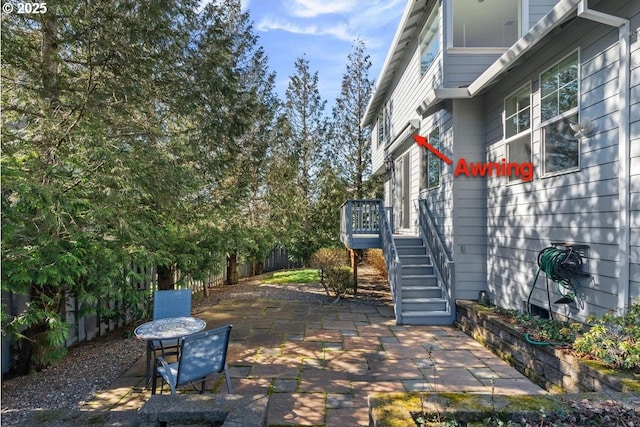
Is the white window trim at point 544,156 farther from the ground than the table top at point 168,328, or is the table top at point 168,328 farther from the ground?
the white window trim at point 544,156

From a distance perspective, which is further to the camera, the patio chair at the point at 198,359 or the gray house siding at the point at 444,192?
the gray house siding at the point at 444,192

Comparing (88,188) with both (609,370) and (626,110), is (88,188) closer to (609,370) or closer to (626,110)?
(609,370)

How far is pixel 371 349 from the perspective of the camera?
5027 millimetres

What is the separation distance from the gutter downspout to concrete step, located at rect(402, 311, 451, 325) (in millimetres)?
3027

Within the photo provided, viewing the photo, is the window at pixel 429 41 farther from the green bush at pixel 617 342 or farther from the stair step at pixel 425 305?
the green bush at pixel 617 342

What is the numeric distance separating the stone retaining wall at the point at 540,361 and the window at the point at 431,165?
2694 millimetres

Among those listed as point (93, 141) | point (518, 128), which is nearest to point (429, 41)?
point (518, 128)

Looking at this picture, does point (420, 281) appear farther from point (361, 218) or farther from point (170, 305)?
point (170, 305)

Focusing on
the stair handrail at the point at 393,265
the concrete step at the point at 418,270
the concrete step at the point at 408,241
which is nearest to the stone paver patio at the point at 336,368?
the stair handrail at the point at 393,265

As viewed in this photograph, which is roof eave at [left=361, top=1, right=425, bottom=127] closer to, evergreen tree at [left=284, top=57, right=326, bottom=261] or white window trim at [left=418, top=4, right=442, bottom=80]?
white window trim at [left=418, top=4, right=442, bottom=80]

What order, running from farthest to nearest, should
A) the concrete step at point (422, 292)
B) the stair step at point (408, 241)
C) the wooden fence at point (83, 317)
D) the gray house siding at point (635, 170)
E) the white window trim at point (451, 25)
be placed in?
the stair step at point (408, 241) < the concrete step at point (422, 292) < the white window trim at point (451, 25) < the wooden fence at point (83, 317) < the gray house siding at point (635, 170)

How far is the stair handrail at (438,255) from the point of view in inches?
246

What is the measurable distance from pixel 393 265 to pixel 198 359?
448 centimetres

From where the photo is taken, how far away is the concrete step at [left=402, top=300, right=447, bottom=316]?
6434 millimetres
